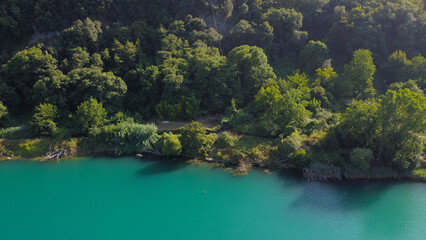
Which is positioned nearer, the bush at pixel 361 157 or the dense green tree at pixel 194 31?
the bush at pixel 361 157

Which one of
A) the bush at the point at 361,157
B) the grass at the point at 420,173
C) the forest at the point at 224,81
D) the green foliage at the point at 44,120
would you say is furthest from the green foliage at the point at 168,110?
the grass at the point at 420,173

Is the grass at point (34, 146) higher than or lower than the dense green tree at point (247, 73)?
lower

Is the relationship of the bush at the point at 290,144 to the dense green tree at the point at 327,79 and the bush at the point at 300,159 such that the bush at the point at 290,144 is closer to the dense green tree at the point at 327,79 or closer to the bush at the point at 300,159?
the bush at the point at 300,159

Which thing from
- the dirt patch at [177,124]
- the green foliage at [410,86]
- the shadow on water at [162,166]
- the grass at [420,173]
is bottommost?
the shadow on water at [162,166]

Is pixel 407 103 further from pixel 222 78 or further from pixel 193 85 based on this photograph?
pixel 193 85

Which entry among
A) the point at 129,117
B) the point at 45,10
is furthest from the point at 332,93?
the point at 45,10


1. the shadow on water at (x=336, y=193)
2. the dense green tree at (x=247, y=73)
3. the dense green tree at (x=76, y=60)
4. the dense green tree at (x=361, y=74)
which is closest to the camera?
the shadow on water at (x=336, y=193)

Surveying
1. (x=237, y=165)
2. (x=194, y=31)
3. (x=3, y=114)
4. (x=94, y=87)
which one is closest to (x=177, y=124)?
(x=237, y=165)
